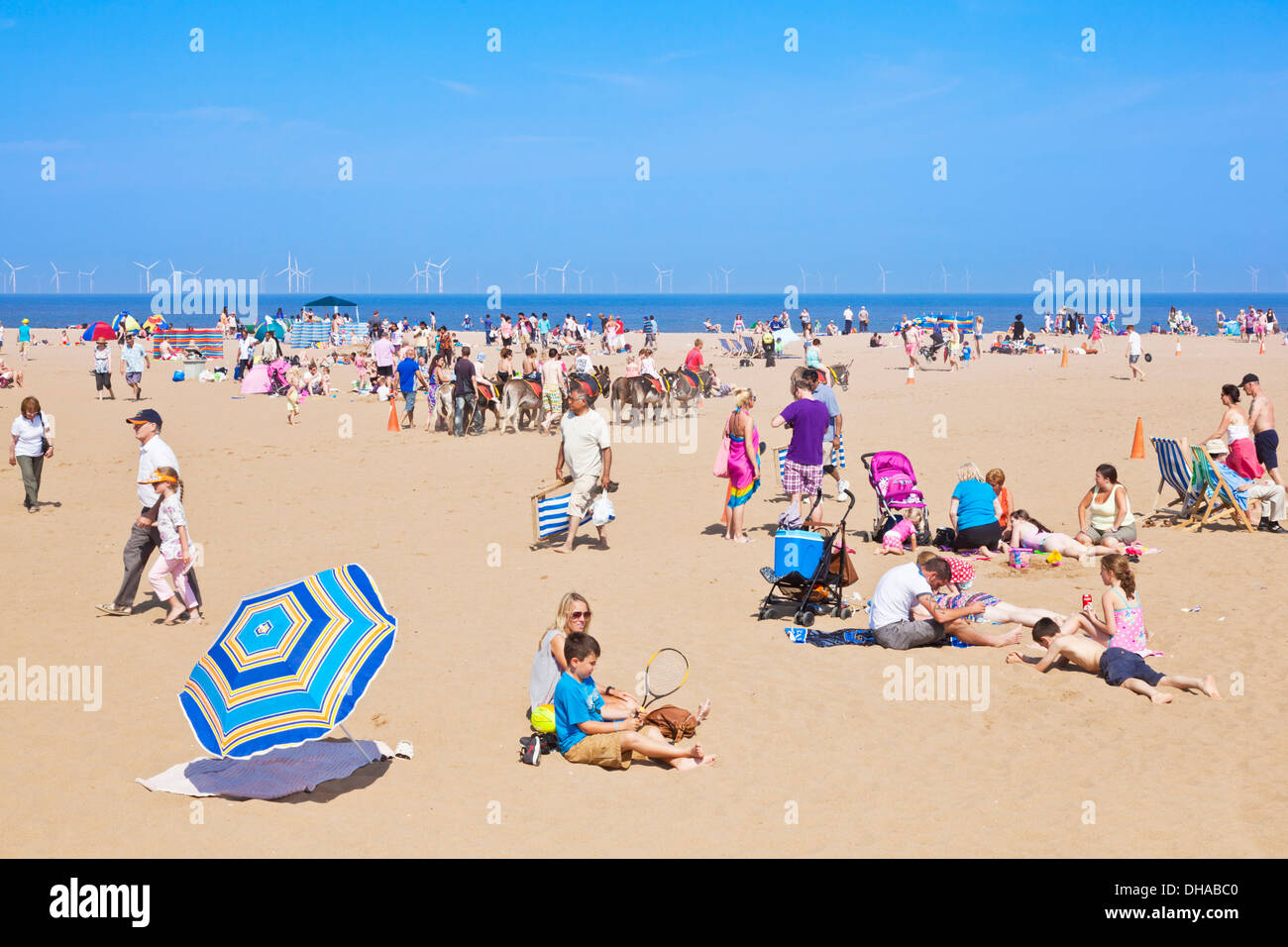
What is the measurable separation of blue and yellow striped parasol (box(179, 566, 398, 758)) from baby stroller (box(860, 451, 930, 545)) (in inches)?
271

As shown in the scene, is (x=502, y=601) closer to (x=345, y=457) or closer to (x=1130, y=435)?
(x=345, y=457)

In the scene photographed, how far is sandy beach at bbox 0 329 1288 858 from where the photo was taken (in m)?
5.03

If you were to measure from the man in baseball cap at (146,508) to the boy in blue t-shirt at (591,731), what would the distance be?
154 inches

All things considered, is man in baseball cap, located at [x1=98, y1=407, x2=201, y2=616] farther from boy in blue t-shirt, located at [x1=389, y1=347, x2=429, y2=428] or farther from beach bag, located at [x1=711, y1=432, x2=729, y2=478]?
boy in blue t-shirt, located at [x1=389, y1=347, x2=429, y2=428]

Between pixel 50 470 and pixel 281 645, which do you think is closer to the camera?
pixel 281 645

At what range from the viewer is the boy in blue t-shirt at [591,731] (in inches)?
228

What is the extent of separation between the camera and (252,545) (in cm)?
1111

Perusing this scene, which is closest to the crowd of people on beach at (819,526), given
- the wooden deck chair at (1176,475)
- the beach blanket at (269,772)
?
the wooden deck chair at (1176,475)

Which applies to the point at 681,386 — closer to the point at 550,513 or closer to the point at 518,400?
the point at 518,400

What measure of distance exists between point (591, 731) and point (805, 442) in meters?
5.20

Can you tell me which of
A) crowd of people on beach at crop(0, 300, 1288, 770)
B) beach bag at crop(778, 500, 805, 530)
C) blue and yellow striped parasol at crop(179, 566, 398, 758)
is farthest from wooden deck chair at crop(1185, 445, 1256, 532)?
blue and yellow striped parasol at crop(179, 566, 398, 758)

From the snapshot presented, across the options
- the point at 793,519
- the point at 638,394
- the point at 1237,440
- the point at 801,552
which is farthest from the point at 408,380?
the point at 1237,440

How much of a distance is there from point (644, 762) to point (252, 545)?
6661mm
